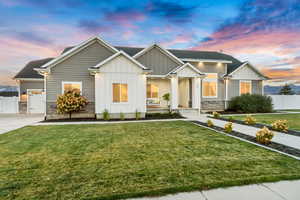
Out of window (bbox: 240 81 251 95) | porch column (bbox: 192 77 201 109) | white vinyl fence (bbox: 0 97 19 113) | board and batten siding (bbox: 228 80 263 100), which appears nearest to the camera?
porch column (bbox: 192 77 201 109)

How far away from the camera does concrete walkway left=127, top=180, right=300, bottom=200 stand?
217cm

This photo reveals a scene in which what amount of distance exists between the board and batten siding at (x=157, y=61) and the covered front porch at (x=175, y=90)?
72 centimetres

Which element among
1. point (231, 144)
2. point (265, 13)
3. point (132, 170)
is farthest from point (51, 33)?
point (265, 13)

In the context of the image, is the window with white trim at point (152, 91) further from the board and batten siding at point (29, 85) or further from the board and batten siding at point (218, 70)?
the board and batten siding at point (29, 85)

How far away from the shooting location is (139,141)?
209 inches

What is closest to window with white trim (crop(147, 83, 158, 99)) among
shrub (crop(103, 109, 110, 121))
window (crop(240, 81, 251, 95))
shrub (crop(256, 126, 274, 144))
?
shrub (crop(103, 109, 110, 121))

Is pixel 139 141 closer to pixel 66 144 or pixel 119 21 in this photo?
pixel 66 144

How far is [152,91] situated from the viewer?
1404 centimetres

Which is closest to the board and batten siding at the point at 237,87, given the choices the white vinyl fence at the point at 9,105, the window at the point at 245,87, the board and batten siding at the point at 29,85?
the window at the point at 245,87

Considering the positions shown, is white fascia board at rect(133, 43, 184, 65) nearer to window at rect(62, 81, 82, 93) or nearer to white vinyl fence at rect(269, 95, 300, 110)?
window at rect(62, 81, 82, 93)

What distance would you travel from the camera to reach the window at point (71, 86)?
10820mm

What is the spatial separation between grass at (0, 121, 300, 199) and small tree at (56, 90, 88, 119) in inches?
202

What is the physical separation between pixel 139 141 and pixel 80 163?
2.21m

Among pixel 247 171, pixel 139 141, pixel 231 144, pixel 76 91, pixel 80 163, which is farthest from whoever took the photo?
pixel 76 91
